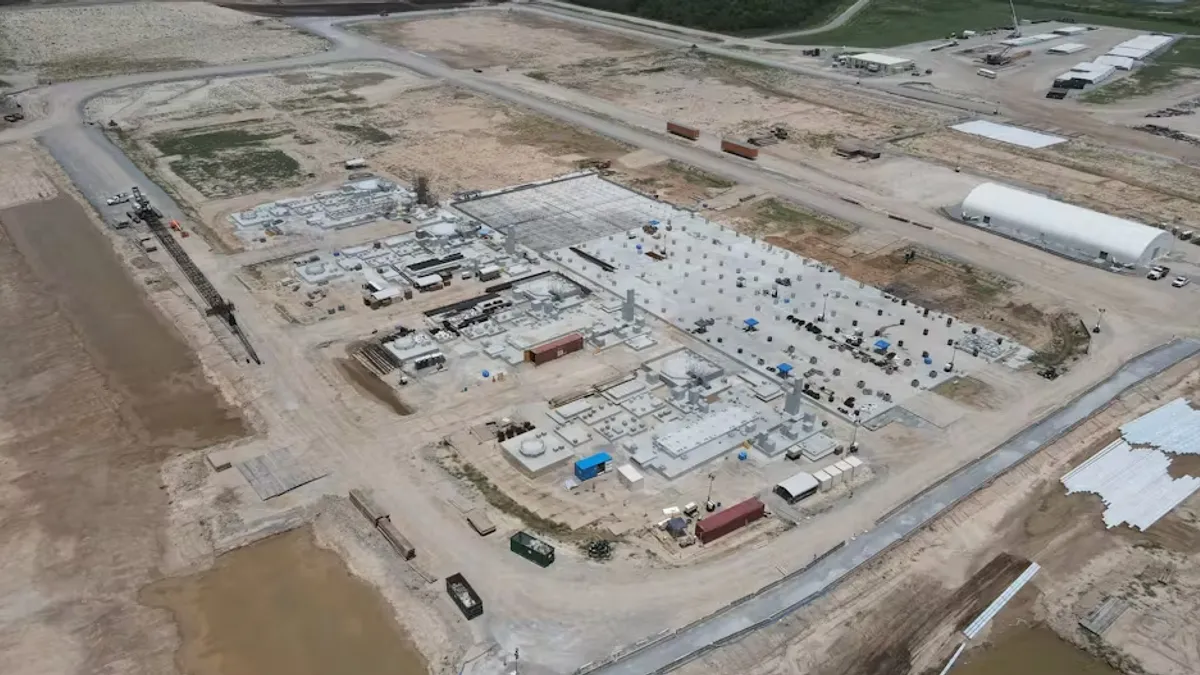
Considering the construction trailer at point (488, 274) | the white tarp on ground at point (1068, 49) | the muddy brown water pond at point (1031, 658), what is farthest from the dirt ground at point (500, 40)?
the muddy brown water pond at point (1031, 658)

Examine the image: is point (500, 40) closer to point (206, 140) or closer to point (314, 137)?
point (314, 137)

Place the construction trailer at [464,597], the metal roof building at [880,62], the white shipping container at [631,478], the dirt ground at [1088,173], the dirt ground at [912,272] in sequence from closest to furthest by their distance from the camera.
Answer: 1. the construction trailer at [464,597]
2. the white shipping container at [631,478]
3. the dirt ground at [912,272]
4. the dirt ground at [1088,173]
5. the metal roof building at [880,62]

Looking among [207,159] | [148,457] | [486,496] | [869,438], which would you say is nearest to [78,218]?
[207,159]

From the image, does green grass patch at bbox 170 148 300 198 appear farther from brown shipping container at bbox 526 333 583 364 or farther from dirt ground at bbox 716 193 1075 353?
dirt ground at bbox 716 193 1075 353

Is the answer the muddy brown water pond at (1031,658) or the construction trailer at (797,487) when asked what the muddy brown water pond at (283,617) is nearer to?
the construction trailer at (797,487)

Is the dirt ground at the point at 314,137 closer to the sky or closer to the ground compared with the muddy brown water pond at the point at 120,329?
closer to the sky

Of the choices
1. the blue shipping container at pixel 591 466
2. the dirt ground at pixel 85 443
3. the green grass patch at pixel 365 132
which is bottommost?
the dirt ground at pixel 85 443
